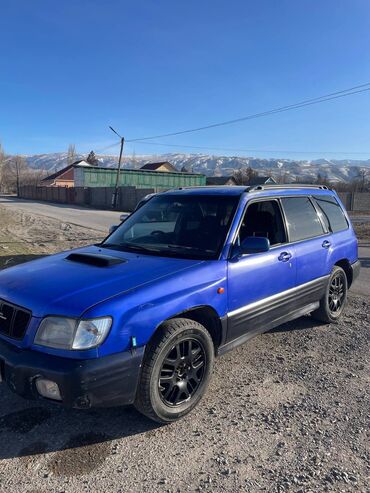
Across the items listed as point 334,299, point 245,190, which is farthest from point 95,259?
point 334,299

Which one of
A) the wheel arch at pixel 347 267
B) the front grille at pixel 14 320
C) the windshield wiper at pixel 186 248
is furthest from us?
the wheel arch at pixel 347 267

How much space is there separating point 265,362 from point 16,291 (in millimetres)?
2542

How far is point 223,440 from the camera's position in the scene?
2896 mm

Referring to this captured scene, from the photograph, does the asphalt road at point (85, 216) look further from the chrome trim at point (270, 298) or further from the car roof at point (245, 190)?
the chrome trim at point (270, 298)

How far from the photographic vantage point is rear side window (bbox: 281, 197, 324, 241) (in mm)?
4559

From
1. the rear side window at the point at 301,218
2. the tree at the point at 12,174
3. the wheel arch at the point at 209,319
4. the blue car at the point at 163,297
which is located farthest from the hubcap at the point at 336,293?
the tree at the point at 12,174

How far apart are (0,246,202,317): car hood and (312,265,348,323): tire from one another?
2.44 m

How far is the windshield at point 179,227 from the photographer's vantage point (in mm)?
3762

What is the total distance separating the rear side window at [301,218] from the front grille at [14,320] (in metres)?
2.85

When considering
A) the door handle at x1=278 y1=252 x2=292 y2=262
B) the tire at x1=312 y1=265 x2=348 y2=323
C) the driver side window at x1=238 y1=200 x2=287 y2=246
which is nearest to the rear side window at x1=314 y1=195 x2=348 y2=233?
the tire at x1=312 y1=265 x2=348 y2=323

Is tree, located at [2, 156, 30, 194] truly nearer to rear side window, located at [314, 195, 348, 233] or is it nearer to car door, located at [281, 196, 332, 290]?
rear side window, located at [314, 195, 348, 233]

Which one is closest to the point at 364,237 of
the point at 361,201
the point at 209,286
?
the point at 209,286

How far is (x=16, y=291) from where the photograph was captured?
3.06m

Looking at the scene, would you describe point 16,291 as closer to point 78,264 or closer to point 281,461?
point 78,264
